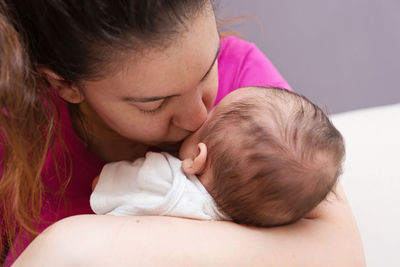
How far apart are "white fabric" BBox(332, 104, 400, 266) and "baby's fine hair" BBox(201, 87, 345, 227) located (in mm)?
296

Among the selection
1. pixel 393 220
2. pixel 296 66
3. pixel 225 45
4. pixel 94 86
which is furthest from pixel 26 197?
pixel 296 66

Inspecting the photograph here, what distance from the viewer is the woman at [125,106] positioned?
60 cm

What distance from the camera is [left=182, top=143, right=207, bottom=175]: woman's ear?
75 centimetres

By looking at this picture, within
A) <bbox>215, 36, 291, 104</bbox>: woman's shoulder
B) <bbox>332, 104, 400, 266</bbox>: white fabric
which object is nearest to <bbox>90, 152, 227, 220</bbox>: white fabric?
<bbox>215, 36, 291, 104</bbox>: woman's shoulder

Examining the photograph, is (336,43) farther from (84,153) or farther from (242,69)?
(84,153)

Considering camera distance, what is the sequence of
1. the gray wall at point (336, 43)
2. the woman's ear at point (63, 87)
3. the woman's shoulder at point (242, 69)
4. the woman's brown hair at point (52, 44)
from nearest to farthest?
the woman's brown hair at point (52, 44), the woman's ear at point (63, 87), the woman's shoulder at point (242, 69), the gray wall at point (336, 43)

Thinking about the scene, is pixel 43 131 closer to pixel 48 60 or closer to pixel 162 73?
pixel 48 60

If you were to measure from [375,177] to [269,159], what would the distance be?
460mm

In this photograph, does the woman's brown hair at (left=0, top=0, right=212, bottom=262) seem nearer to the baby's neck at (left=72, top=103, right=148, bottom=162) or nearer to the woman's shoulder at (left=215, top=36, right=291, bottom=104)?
the baby's neck at (left=72, top=103, right=148, bottom=162)

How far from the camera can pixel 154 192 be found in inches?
30.0

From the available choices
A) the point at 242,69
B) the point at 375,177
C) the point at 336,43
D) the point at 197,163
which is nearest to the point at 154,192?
the point at 197,163

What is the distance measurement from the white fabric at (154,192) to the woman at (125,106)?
0.04 m

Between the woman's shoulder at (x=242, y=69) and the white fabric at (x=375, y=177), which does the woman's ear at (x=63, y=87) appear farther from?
the white fabric at (x=375, y=177)

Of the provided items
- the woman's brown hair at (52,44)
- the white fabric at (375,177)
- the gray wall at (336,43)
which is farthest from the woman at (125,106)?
the gray wall at (336,43)
